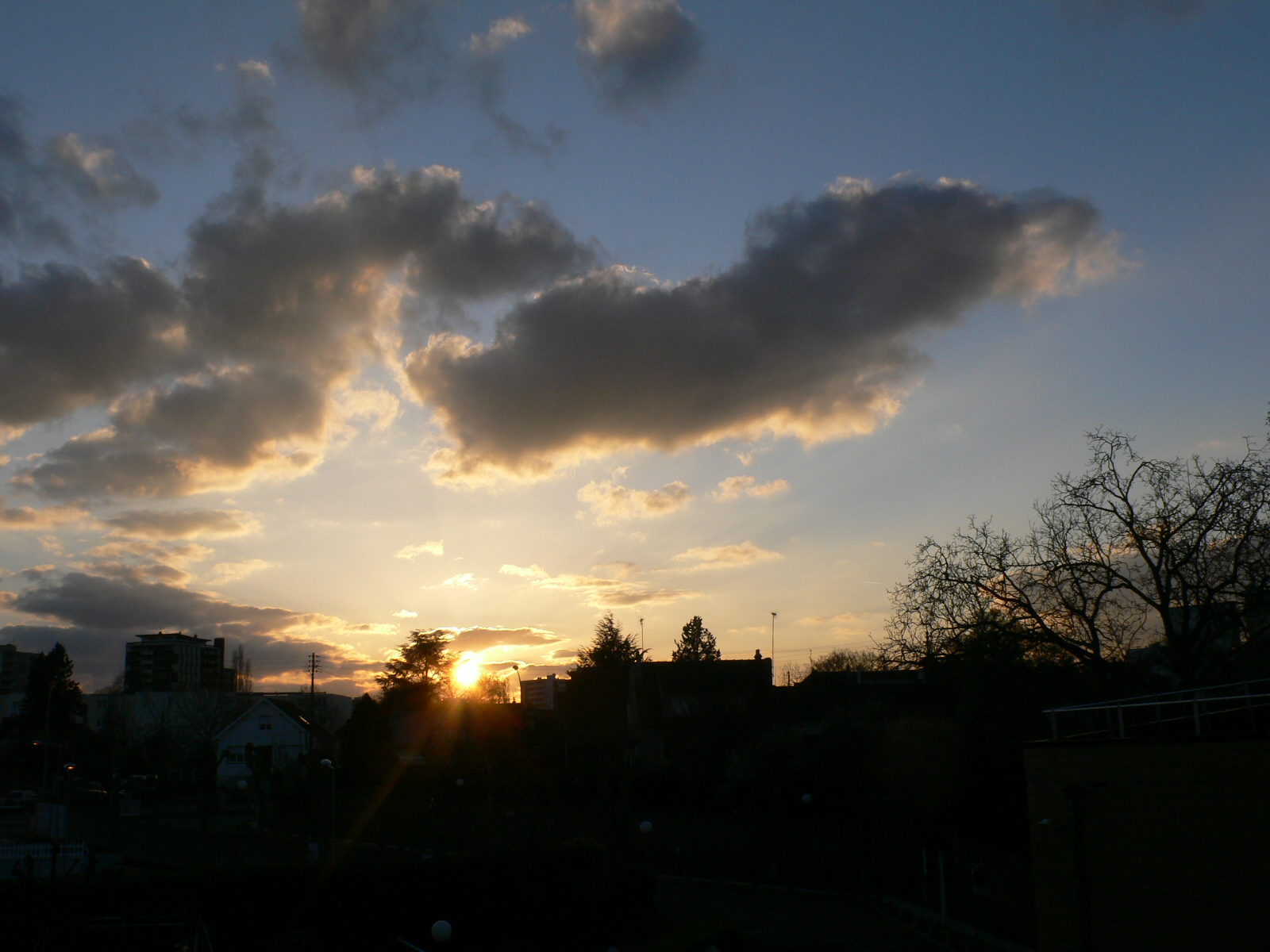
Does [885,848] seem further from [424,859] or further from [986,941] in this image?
[424,859]

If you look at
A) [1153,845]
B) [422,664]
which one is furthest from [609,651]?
[1153,845]

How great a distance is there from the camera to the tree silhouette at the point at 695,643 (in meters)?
98.1

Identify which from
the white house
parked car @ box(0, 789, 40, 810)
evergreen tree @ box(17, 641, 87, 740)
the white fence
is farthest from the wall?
evergreen tree @ box(17, 641, 87, 740)

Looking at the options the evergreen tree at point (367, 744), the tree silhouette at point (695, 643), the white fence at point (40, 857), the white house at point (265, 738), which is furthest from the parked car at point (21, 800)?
the tree silhouette at point (695, 643)

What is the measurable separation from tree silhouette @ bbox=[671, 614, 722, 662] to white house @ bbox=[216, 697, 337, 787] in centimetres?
4013

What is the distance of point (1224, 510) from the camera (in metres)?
24.7

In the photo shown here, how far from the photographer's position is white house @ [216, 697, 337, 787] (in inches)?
2793

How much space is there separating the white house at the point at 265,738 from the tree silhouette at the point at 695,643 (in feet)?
132

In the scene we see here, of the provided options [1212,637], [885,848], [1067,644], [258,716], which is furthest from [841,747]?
[258,716]

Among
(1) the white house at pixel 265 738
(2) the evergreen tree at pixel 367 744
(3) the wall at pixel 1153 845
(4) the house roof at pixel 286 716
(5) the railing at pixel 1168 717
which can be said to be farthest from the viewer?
(4) the house roof at pixel 286 716

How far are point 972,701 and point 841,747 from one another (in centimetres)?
1061

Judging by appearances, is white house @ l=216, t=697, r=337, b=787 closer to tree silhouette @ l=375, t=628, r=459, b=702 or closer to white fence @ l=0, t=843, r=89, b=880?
tree silhouette @ l=375, t=628, r=459, b=702

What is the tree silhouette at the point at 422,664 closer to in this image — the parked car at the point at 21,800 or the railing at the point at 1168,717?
the parked car at the point at 21,800

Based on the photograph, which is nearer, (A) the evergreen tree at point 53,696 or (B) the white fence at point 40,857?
(B) the white fence at point 40,857
